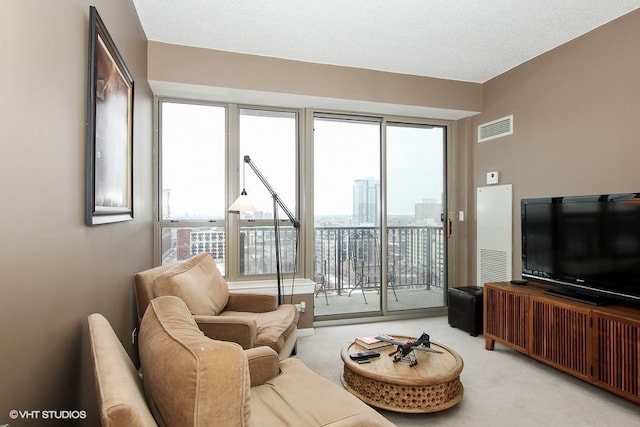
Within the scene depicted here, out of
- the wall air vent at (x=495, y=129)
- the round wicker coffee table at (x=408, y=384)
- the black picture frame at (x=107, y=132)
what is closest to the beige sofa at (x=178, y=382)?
the black picture frame at (x=107, y=132)

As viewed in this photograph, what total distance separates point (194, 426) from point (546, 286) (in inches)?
128

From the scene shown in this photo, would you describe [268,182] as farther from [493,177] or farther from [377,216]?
[493,177]

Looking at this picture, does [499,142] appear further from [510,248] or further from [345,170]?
[345,170]

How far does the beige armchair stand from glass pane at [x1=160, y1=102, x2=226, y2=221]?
0.84 metres

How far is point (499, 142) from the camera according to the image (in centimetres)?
396

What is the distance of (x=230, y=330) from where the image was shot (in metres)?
2.24

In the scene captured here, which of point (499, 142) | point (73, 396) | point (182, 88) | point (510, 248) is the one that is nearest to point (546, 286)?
point (510, 248)

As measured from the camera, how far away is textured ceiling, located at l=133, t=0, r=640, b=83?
8.63 ft

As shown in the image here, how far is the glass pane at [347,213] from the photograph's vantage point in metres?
4.11

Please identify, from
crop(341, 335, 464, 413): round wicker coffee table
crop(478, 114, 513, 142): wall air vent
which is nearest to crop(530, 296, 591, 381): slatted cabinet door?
crop(341, 335, 464, 413): round wicker coffee table

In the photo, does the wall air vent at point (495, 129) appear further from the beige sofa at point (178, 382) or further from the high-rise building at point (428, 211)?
the beige sofa at point (178, 382)

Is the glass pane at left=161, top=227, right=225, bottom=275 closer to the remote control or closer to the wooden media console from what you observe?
the remote control

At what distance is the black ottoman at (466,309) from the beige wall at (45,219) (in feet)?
10.7

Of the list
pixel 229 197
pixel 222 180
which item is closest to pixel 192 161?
pixel 222 180
